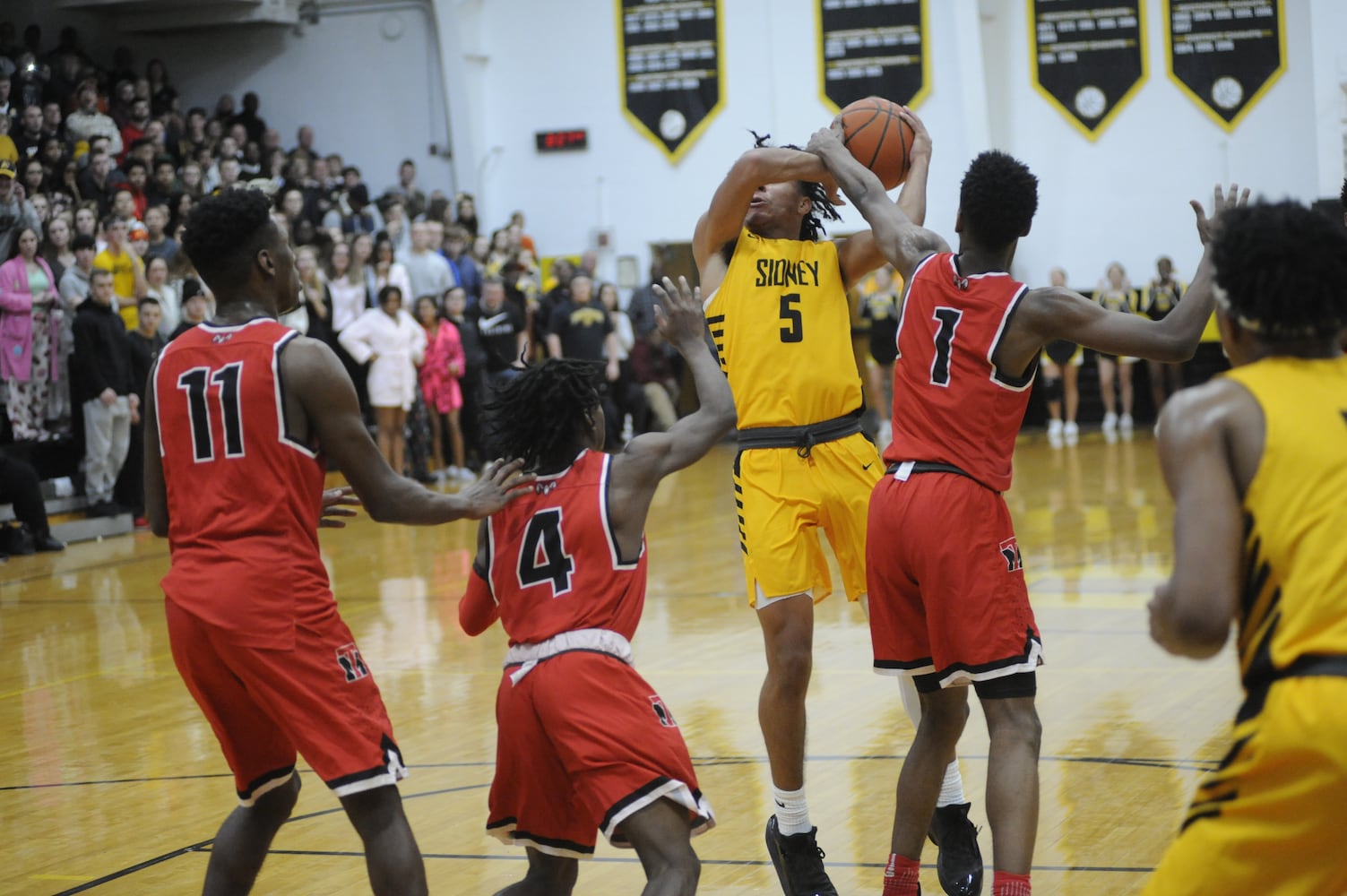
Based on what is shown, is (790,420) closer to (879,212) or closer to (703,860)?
(879,212)

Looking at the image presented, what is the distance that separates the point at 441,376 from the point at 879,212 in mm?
11517

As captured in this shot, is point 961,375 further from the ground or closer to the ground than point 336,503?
further from the ground

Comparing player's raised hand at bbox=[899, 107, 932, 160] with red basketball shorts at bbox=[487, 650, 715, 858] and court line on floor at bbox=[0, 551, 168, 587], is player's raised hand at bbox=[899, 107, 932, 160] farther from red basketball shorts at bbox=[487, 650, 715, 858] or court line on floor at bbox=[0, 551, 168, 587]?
court line on floor at bbox=[0, 551, 168, 587]

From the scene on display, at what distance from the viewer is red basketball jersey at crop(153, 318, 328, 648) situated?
128 inches

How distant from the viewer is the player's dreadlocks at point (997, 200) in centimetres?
382

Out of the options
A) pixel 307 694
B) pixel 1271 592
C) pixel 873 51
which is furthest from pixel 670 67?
pixel 1271 592

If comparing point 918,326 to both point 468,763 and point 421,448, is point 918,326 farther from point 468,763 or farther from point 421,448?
point 421,448

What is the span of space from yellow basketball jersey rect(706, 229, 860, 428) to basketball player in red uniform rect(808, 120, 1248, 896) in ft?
1.88

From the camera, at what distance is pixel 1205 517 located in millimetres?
2291

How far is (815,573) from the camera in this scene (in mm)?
4488

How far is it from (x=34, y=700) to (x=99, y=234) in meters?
7.41

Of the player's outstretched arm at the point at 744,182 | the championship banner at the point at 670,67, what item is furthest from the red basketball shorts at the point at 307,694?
the championship banner at the point at 670,67

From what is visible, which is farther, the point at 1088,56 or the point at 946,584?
the point at 1088,56

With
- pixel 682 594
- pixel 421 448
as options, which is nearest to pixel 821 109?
pixel 421 448
